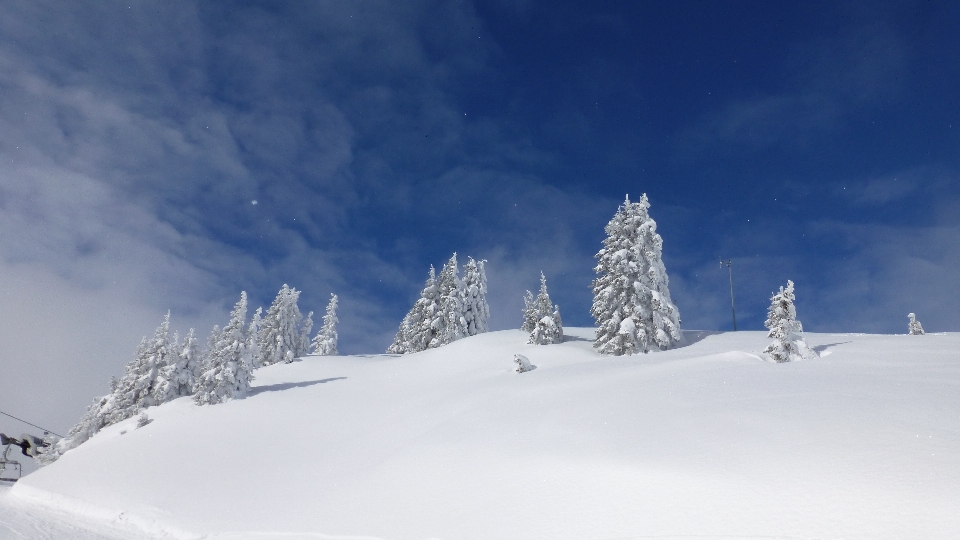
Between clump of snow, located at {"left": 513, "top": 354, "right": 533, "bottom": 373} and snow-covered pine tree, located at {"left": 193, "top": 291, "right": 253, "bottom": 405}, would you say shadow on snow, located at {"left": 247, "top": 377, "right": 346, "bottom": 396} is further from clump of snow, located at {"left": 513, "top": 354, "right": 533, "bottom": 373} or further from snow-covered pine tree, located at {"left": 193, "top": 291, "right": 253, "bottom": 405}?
clump of snow, located at {"left": 513, "top": 354, "right": 533, "bottom": 373}

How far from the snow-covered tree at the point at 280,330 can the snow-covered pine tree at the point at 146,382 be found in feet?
49.2

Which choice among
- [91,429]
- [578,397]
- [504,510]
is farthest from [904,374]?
[91,429]

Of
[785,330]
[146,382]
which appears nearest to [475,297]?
[146,382]

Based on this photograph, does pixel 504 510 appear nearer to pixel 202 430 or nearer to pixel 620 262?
pixel 202 430

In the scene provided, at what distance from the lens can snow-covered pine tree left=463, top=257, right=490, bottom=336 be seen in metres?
56.3

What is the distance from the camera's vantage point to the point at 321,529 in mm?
13438

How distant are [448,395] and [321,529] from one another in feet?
40.3

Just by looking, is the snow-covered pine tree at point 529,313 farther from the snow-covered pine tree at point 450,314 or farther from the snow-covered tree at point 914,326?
the snow-covered tree at point 914,326

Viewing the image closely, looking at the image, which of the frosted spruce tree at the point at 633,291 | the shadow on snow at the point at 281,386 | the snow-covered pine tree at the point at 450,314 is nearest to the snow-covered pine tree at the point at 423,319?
the snow-covered pine tree at the point at 450,314

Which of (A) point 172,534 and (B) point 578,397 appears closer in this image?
(A) point 172,534

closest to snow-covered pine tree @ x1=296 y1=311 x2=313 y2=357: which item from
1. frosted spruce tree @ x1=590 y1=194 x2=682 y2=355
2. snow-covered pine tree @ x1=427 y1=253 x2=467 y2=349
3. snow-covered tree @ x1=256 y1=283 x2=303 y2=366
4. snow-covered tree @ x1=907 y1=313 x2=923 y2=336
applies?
snow-covered tree @ x1=256 y1=283 x2=303 y2=366

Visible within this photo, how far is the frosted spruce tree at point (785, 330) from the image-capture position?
2178 cm

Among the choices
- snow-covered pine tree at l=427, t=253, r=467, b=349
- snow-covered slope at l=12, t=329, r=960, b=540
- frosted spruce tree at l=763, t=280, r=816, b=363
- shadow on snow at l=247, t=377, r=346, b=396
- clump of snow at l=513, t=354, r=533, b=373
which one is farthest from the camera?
snow-covered pine tree at l=427, t=253, r=467, b=349

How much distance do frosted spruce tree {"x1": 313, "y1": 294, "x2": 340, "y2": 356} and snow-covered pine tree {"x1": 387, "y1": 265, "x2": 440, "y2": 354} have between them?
9287 mm
